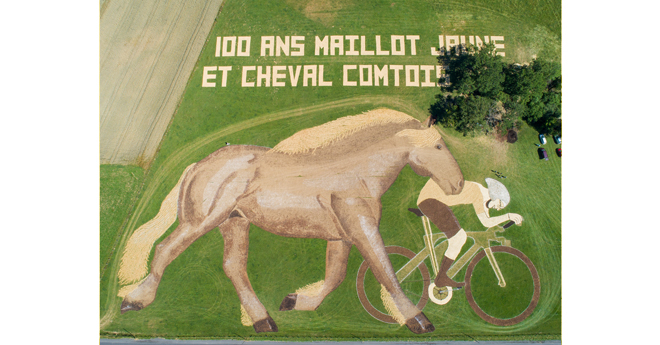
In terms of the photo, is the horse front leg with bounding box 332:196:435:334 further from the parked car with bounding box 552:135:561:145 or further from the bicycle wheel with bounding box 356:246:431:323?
the parked car with bounding box 552:135:561:145

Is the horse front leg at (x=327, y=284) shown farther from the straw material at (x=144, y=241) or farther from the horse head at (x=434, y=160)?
the straw material at (x=144, y=241)

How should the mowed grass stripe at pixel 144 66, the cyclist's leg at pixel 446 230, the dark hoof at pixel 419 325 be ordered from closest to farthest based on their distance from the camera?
the dark hoof at pixel 419 325, the cyclist's leg at pixel 446 230, the mowed grass stripe at pixel 144 66

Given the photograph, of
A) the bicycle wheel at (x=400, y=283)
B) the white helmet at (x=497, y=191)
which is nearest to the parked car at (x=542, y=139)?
the white helmet at (x=497, y=191)

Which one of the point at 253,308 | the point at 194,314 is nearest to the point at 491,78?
the point at 253,308

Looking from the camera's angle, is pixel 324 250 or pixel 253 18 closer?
pixel 324 250

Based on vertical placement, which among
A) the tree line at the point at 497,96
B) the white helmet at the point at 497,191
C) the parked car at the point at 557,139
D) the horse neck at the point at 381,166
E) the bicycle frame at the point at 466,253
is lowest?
the bicycle frame at the point at 466,253

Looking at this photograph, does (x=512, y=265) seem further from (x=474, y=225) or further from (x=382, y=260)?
(x=382, y=260)
